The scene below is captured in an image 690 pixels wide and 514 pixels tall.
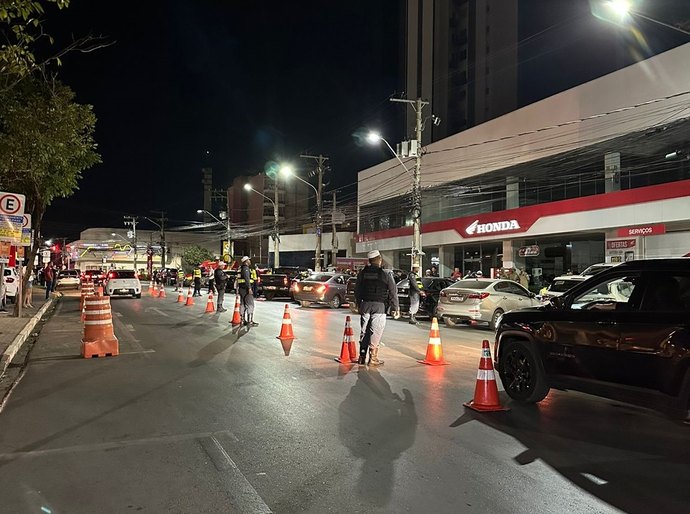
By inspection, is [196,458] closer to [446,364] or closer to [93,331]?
[446,364]

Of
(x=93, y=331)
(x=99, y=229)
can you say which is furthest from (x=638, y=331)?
(x=99, y=229)

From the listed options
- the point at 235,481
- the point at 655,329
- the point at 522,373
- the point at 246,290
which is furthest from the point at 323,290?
the point at 235,481

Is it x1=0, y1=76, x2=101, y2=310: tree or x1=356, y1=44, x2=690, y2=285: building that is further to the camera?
x1=356, y1=44, x2=690, y2=285: building

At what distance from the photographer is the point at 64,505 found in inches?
146

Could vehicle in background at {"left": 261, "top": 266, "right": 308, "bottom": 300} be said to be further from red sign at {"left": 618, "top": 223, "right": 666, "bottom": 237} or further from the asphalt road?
the asphalt road

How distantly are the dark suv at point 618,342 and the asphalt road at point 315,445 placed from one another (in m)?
0.44

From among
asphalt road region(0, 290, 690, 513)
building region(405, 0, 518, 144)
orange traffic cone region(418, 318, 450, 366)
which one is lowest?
asphalt road region(0, 290, 690, 513)

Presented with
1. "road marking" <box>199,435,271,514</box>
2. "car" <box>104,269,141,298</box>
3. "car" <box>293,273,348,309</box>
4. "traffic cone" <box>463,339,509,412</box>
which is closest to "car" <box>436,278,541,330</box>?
"car" <box>293,273,348,309</box>

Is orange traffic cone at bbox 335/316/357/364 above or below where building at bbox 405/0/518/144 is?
below

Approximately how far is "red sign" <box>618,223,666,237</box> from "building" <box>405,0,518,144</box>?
48.3 metres

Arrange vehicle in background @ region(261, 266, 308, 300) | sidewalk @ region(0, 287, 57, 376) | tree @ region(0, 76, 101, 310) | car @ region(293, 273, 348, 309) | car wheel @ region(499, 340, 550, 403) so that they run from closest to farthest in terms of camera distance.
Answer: car wheel @ region(499, 340, 550, 403) < sidewalk @ region(0, 287, 57, 376) < tree @ region(0, 76, 101, 310) < car @ region(293, 273, 348, 309) < vehicle in background @ region(261, 266, 308, 300)

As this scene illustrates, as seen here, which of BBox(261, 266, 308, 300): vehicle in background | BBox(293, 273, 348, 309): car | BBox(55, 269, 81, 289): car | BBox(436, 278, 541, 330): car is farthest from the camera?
BBox(55, 269, 81, 289): car

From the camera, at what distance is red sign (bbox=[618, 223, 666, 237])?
2086 cm

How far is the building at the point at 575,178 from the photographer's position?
21172 mm
